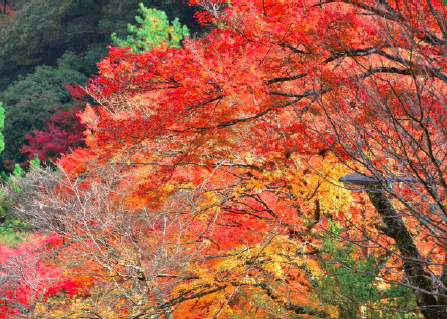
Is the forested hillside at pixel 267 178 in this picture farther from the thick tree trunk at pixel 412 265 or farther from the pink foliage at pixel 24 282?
the pink foliage at pixel 24 282

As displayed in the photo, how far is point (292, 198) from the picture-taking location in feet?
26.5

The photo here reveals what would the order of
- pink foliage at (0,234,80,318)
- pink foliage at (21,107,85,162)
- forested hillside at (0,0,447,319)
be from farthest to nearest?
1. pink foliage at (21,107,85,162)
2. pink foliage at (0,234,80,318)
3. forested hillside at (0,0,447,319)

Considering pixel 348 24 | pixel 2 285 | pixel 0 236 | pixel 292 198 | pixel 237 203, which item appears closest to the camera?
pixel 348 24

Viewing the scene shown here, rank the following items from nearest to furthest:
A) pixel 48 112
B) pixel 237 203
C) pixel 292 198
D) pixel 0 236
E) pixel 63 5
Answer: pixel 292 198
pixel 237 203
pixel 0 236
pixel 48 112
pixel 63 5

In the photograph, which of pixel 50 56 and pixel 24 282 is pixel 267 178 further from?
pixel 50 56

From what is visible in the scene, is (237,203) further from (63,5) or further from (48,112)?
(63,5)

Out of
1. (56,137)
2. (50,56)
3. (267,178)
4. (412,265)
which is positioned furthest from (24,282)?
(50,56)

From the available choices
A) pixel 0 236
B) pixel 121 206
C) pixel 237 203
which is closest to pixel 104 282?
pixel 121 206

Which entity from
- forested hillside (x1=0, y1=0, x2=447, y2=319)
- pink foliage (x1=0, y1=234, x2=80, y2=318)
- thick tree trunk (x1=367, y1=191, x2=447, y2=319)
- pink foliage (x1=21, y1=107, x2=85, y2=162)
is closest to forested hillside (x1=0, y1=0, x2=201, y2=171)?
pink foliage (x1=21, y1=107, x2=85, y2=162)

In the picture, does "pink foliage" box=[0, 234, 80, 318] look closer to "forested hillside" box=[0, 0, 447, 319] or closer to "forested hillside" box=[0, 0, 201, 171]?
"forested hillside" box=[0, 0, 447, 319]

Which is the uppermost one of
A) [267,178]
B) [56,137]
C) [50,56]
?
[267,178]

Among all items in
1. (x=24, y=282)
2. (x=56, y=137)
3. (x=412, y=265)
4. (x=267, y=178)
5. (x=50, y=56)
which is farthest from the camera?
(x=50, y=56)

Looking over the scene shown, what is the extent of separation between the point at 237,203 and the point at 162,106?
2692mm

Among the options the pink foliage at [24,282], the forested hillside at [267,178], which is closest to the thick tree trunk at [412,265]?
the forested hillside at [267,178]
